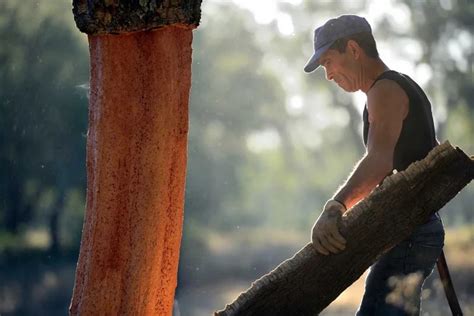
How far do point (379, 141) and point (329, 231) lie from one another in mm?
516

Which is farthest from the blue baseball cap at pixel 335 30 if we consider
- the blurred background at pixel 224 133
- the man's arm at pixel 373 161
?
the blurred background at pixel 224 133

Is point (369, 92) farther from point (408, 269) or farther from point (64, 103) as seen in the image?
point (64, 103)

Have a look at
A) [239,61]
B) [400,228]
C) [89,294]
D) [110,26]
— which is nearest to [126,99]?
[110,26]

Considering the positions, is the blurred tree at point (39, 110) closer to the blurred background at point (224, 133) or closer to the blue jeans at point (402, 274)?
the blurred background at point (224, 133)

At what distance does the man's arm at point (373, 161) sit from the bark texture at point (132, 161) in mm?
991

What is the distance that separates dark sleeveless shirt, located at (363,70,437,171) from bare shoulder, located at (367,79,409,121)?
0.03 metres

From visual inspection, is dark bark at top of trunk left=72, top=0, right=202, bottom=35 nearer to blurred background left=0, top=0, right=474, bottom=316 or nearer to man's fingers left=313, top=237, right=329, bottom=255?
man's fingers left=313, top=237, right=329, bottom=255

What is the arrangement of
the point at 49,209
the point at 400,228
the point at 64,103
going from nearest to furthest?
the point at 400,228 < the point at 64,103 < the point at 49,209

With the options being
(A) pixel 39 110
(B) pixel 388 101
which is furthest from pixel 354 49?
(A) pixel 39 110

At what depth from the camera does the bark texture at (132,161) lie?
497 centimetres

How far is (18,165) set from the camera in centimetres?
2195

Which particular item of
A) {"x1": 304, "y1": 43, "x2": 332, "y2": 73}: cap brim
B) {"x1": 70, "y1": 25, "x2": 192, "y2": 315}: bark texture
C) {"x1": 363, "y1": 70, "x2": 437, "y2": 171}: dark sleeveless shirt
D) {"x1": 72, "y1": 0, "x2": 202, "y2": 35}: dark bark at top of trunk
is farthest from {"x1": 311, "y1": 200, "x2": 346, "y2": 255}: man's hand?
{"x1": 72, "y1": 0, "x2": 202, "y2": 35}: dark bark at top of trunk

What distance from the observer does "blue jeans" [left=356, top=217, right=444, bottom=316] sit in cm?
459

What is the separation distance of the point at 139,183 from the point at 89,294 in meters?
0.68
